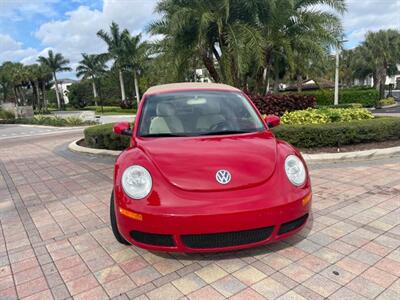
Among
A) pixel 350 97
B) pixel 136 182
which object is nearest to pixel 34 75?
pixel 350 97

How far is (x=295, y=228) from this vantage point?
2.83 meters

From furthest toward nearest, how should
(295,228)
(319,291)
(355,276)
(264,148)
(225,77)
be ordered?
(225,77) → (264,148) → (295,228) → (355,276) → (319,291)

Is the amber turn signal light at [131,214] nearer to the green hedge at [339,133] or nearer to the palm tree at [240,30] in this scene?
the green hedge at [339,133]

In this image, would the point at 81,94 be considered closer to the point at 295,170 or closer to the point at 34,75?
the point at 34,75

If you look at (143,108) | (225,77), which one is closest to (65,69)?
(225,77)

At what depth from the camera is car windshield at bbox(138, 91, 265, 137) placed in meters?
3.57

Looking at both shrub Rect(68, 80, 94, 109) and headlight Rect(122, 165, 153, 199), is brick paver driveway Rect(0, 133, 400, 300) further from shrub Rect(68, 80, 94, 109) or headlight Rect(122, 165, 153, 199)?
shrub Rect(68, 80, 94, 109)

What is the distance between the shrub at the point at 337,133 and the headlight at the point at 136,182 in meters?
4.91

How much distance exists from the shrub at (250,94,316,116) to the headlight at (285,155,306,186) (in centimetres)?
716

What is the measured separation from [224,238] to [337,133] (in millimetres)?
5213

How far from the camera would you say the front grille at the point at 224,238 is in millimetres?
2561

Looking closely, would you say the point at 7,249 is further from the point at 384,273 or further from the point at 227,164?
the point at 384,273

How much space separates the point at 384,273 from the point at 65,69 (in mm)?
62390

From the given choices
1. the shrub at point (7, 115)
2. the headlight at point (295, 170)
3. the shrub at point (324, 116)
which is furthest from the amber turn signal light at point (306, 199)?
the shrub at point (7, 115)
